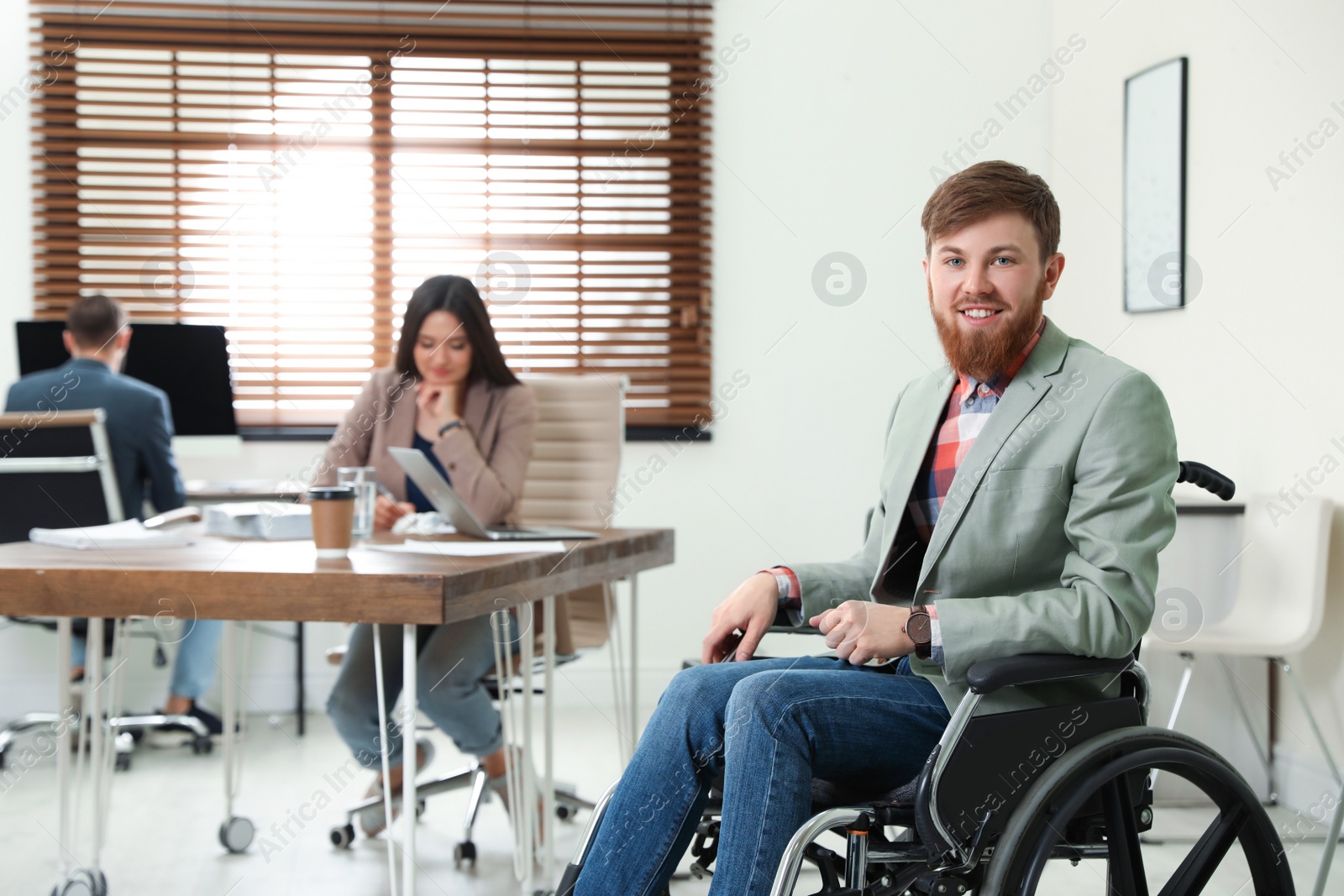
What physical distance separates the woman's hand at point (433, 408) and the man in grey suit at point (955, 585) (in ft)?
4.64

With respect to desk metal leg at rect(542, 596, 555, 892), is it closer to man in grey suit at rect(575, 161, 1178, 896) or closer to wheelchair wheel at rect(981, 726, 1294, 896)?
man in grey suit at rect(575, 161, 1178, 896)

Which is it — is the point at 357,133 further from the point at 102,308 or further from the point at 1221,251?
the point at 1221,251

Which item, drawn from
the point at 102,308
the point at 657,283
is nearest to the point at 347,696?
the point at 102,308

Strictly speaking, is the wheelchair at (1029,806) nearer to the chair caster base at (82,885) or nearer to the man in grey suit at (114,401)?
the chair caster base at (82,885)

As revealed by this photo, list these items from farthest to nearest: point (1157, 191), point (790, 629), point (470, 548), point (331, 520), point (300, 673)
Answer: point (300, 673) < point (1157, 191) < point (470, 548) < point (331, 520) < point (790, 629)

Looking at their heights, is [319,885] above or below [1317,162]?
below

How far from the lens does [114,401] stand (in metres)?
3.11

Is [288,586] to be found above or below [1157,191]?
below

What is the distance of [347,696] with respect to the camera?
237 centimetres

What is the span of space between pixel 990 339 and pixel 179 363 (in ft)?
9.40

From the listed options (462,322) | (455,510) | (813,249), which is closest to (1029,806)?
(455,510)

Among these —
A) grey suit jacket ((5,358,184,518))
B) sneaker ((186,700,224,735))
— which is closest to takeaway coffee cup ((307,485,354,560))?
grey suit jacket ((5,358,184,518))

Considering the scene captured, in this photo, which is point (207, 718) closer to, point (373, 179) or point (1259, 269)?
point (373, 179)

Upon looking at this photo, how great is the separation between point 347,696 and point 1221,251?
252cm
